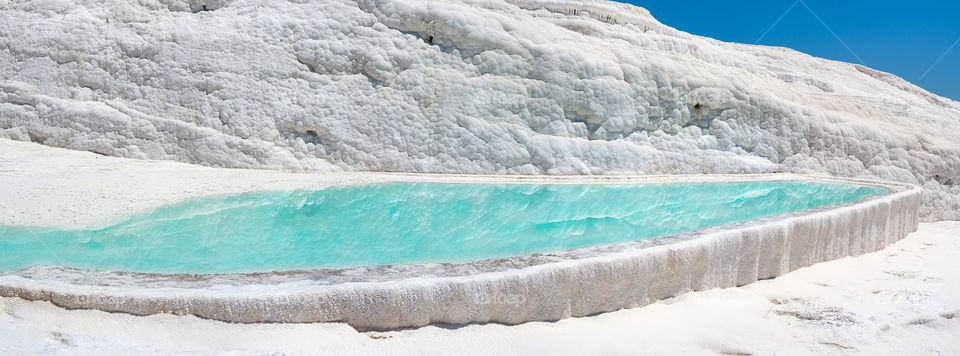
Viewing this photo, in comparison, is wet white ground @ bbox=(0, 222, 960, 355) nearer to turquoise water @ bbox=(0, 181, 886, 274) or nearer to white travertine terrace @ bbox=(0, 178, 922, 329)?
white travertine terrace @ bbox=(0, 178, 922, 329)

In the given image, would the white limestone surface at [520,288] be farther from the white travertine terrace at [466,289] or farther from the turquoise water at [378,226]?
the turquoise water at [378,226]

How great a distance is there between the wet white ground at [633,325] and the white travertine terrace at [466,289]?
0.06 meters

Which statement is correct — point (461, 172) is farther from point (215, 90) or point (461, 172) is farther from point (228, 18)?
point (228, 18)

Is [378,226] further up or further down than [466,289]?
further down

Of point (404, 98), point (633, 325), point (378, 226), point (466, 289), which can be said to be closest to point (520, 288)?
point (466, 289)

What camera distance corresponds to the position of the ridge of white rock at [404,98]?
8.94 meters

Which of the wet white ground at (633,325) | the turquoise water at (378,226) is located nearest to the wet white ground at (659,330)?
the wet white ground at (633,325)

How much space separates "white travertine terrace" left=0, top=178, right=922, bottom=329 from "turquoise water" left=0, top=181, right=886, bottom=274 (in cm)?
75

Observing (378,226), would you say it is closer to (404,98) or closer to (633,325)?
(633,325)

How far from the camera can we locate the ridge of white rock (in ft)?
29.3

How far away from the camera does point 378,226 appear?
17.7 ft

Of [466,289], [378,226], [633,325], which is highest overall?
[466,289]

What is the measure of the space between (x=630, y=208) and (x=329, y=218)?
314 cm

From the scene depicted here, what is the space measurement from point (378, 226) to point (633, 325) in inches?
101
